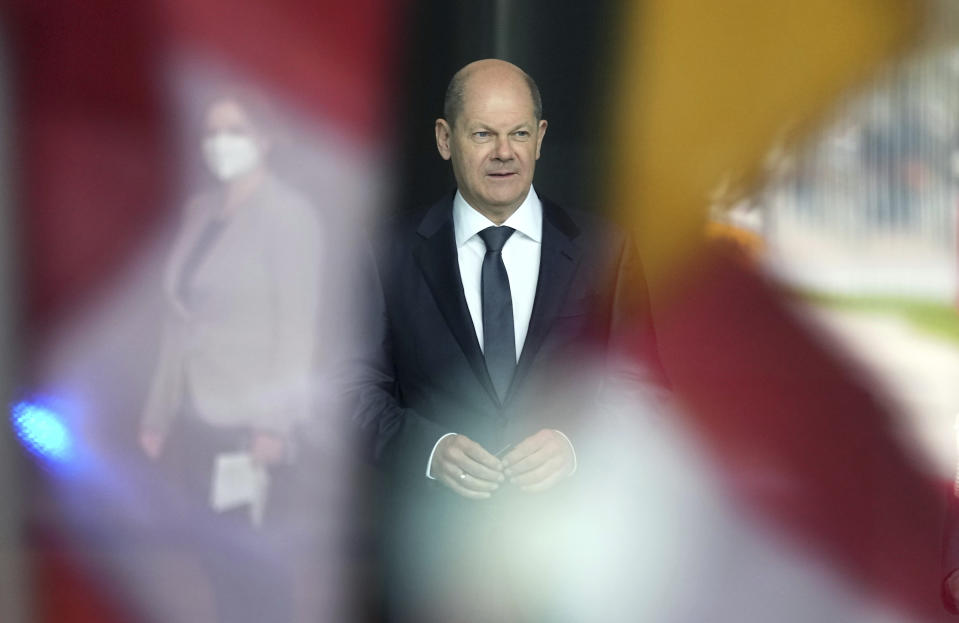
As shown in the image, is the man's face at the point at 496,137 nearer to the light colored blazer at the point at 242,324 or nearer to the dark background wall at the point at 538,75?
the dark background wall at the point at 538,75

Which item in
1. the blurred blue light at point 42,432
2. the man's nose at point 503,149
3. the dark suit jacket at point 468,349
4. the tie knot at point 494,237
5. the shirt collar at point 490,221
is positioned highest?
the man's nose at point 503,149

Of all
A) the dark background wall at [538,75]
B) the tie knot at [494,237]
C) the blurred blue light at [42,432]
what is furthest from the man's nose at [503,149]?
the blurred blue light at [42,432]

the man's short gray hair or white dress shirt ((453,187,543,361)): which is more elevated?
the man's short gray hair

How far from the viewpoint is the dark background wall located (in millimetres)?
1650

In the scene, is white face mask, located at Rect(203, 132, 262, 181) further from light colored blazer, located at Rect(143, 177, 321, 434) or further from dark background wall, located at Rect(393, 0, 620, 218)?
dark background wall, located at Rect(393, 0, 620, 218)

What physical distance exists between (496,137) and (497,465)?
16.3 inches

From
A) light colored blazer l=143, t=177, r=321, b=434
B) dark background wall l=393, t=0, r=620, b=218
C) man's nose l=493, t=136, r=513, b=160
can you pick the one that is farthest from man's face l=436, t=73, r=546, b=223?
light colored blazer l=143, t=177, r=321, b=434

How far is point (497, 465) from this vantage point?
1.28 metres

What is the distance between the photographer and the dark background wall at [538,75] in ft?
5.41

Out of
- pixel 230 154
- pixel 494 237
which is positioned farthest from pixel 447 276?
pixel 230 154

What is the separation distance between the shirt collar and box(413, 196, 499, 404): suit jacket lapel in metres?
0.01

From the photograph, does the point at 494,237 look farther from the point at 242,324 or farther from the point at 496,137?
the point at 242,324

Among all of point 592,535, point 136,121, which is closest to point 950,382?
point 592,535

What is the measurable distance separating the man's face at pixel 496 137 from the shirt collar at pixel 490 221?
0.13ft
